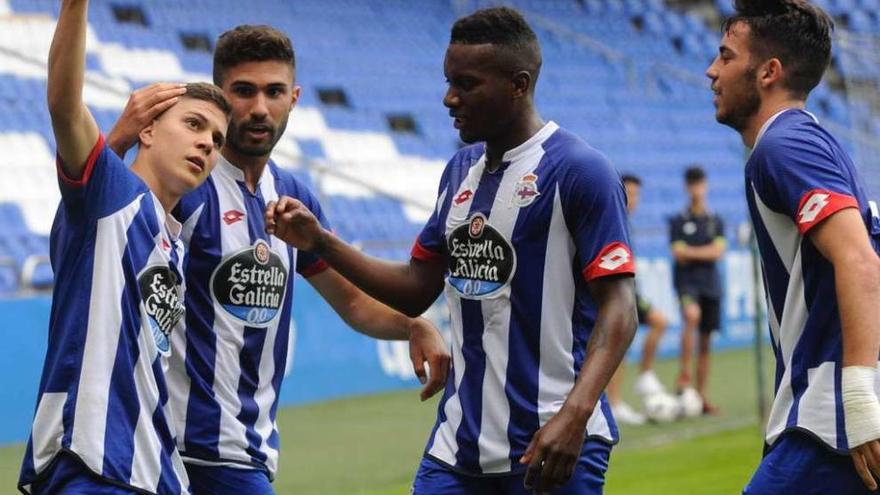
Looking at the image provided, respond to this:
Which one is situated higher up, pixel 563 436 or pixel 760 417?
pixel 563 436

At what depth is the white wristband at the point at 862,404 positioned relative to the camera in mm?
4020

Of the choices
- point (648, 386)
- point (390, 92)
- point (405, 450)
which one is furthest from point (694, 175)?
point (390, 92)

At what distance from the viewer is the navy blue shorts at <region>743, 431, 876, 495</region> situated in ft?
13.7

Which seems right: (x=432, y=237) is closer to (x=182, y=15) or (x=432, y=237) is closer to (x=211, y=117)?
(x=211, y=117)

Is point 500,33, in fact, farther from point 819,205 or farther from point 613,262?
point 819,205

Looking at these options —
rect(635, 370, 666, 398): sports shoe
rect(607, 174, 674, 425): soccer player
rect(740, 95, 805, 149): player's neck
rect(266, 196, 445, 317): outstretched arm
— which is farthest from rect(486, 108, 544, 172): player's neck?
rect(635, 370, 666, 398): sports shoe

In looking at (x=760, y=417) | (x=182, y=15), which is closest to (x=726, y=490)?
(x=760, y=417)

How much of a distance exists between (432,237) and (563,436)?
1.02 metres

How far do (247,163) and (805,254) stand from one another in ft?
6.58

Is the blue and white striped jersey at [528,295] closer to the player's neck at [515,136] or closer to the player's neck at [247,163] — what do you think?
the player's neck at [515,136]

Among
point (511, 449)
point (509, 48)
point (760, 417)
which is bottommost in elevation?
point (760, 417)

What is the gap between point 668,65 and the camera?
26.5 m

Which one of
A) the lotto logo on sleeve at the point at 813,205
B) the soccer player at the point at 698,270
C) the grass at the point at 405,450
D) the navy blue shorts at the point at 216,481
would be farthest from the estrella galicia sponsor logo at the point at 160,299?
the soccer player at the point at 698,270

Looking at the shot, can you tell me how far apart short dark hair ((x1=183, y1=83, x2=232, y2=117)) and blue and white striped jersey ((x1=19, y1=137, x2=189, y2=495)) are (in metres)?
0.47
